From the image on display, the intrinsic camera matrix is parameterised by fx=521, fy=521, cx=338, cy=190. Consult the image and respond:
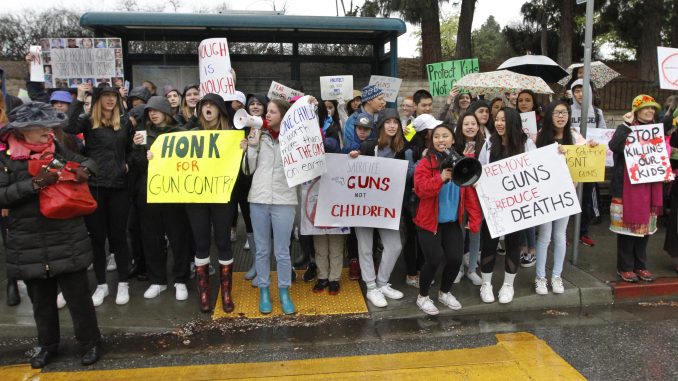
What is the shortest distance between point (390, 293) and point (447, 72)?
4.00 metres

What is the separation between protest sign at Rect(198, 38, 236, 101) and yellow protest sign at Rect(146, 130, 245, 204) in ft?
3.71

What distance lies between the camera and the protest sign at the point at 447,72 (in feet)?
24.7

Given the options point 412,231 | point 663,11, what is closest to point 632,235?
point 412,231

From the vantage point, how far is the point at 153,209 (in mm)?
4812

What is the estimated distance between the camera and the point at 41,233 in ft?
11.5

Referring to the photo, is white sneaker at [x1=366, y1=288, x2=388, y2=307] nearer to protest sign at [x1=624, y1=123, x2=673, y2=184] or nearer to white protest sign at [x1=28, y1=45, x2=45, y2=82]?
protest sign at [x1=624, y1=123, x2=673, y2=184]

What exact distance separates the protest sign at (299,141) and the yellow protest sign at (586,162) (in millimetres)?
2525

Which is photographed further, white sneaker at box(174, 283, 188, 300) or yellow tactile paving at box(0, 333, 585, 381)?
white sneaker at box(174, 283, 188, 300)

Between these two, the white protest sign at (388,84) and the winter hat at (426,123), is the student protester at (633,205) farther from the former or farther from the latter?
the white protest sign at (388,84)

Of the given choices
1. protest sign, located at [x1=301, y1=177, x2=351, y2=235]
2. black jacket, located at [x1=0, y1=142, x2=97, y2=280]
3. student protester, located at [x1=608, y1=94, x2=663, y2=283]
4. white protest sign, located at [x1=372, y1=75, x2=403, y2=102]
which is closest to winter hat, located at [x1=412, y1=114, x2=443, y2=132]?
protest sign, located at [x1=301, y1=177, x2=351, y2=235]

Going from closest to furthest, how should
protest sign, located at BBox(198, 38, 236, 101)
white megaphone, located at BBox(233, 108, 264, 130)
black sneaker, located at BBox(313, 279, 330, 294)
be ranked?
white megaphone, located at BBox(233, 108, 264, 130)
black sneaker, located at BBox(313, 279, 330, 294)
protest sign, located at BBox(198, 38, 236, 101)

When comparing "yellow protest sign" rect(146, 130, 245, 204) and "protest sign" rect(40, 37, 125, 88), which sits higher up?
"protest sign" rect(40, 37, 125, 88)

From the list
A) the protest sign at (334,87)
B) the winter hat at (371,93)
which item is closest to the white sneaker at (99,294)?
the winter hat at (371,93)

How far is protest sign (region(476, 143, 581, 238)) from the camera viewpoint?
4707mm
